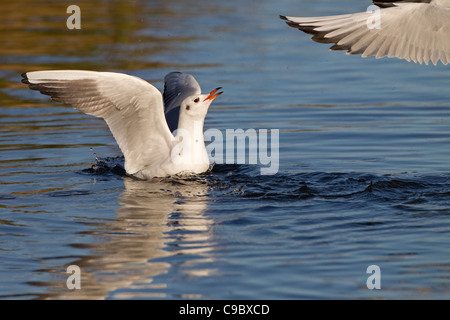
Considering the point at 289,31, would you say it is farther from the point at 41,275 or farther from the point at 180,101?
the point at 41,275

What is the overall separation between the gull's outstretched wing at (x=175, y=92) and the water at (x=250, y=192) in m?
0.89

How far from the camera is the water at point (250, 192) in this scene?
621 centimetres

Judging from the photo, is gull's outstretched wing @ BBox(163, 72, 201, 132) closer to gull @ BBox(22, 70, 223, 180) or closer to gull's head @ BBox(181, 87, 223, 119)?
gull @ BBox(22, 70, 223, 180)

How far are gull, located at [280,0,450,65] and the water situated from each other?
125cm

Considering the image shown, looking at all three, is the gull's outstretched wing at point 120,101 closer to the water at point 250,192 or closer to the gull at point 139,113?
the gull at point 139,113

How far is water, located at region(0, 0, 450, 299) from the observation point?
6.21 meters

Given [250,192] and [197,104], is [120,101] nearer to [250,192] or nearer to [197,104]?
[197,104]

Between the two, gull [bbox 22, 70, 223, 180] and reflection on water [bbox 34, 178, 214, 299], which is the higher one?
gull [bbox 22, 70, 223, 180]

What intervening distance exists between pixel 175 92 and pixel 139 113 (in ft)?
5.07

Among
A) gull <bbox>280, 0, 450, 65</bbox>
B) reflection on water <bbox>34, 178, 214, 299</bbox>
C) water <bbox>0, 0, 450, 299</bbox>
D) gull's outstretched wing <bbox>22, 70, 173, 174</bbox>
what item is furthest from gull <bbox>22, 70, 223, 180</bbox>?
gull <bbox>280, 0, 450, 65</bbox>

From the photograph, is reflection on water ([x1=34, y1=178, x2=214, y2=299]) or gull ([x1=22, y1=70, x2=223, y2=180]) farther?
gull ([x1=22, y1=70, x2=223, y2=180])

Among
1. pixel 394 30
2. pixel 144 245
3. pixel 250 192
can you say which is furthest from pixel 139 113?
pixel 394 30

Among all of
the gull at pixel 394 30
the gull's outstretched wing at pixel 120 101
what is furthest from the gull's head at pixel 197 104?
the gull at pixel 394 30

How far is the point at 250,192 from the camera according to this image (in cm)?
847
